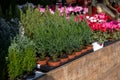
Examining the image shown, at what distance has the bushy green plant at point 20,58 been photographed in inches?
153

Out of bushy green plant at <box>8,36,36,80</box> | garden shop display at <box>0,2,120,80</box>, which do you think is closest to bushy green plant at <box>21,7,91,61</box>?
garden shop display at <box>0,2,120,80</box>

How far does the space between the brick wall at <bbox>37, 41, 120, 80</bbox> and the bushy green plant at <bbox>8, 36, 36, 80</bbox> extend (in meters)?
0.30

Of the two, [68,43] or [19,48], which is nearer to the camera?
[19,48]

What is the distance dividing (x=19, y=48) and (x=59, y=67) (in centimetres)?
80

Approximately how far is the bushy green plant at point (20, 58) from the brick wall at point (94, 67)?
0.98 feet

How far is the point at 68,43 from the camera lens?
5074 millimetres

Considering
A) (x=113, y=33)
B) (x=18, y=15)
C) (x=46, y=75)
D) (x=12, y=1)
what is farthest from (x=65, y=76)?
(x=12, y=1)

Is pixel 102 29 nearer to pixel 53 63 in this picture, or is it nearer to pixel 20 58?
pixel 53 63

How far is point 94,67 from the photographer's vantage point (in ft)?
17.9

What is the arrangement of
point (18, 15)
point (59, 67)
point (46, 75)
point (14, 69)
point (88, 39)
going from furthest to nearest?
point (18, 15), point (88, 39), point (59, 67), point (46, 75), point (14, 69)

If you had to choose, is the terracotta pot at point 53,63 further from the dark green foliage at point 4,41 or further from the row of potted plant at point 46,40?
the dark green foliage at point 4,41

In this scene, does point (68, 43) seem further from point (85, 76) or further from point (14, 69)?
point (14, 69)

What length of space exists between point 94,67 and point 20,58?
6.38 ft

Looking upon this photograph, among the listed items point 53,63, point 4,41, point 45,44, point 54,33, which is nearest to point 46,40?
point 45,44
